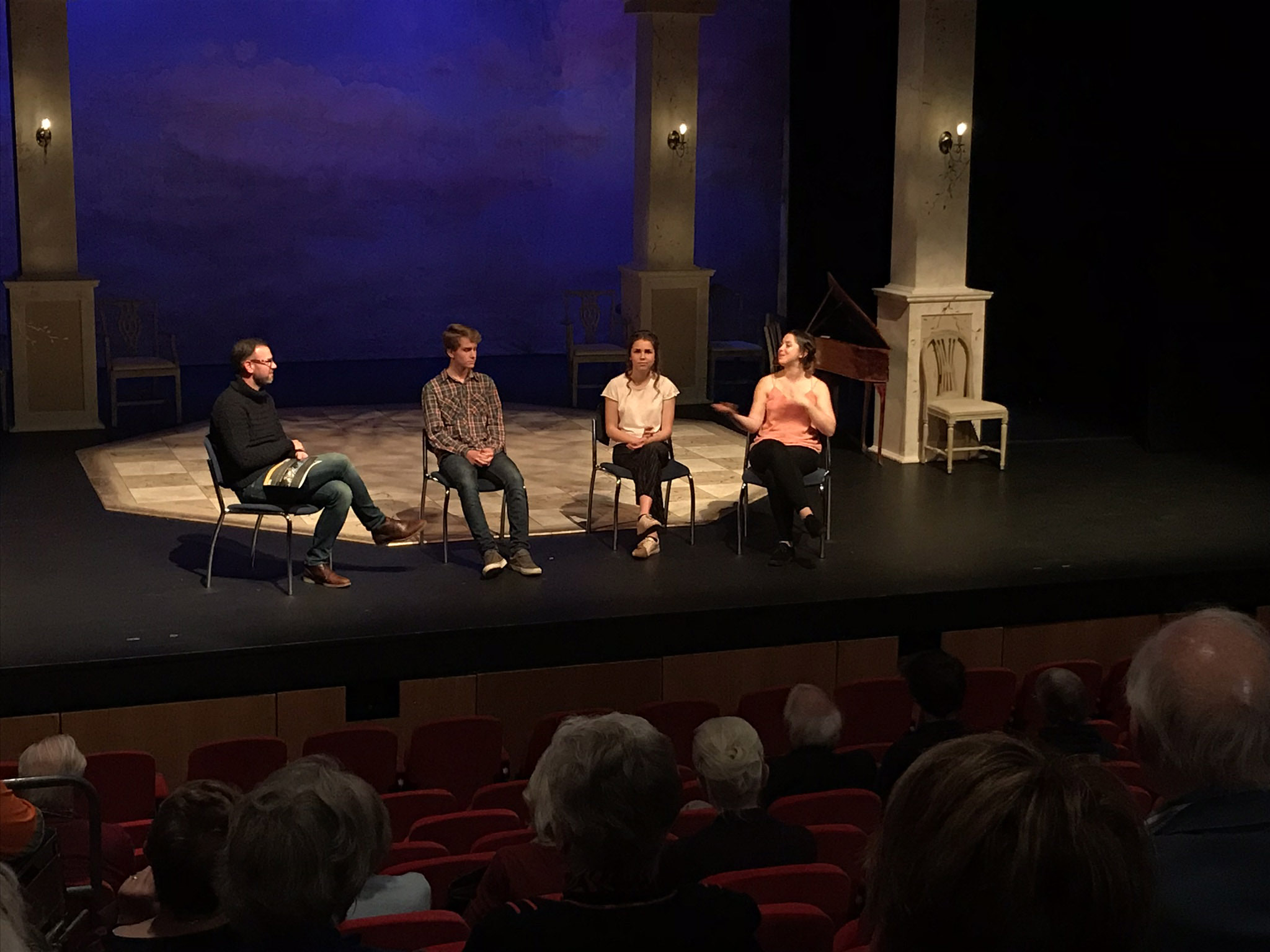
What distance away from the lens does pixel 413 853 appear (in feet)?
10.4

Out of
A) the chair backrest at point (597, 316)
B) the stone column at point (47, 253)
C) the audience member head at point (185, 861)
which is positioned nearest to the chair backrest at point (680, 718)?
the audience member head at point (185, 861)

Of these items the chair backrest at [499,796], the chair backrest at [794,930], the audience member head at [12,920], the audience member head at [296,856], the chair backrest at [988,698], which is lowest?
the chair backrest at [988,698]

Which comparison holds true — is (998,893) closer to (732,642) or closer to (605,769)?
(605,769)

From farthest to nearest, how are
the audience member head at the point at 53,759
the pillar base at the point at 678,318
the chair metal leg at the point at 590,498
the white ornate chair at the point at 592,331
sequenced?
1. the white ornate chair at the point at 592,331
2. the pillar base at the point at 678,318
3. the chair metal leg at the point at 590,498
4. the audience member head at the point at 53,759

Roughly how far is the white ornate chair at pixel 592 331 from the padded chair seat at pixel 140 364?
8.07ft

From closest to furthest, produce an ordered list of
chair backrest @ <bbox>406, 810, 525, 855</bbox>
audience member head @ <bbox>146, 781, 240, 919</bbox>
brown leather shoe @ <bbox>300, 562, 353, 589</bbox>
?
audience member head @ <bbox>146, 781, 240, 919</bbox>, chair backrest @ <bbox>406, 810, 525, 855</bbox>, brown leather shoe @ <bbox>300, 562, 353, 589</bbox>

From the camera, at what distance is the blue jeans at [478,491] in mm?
5930

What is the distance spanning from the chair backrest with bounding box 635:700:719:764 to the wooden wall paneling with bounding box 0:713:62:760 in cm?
182

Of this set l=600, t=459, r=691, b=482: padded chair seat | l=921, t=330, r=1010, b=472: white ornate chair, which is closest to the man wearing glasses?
l=600, t=459, r=691, b=482: padded chair seat

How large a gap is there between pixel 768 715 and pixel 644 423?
71.4 inches

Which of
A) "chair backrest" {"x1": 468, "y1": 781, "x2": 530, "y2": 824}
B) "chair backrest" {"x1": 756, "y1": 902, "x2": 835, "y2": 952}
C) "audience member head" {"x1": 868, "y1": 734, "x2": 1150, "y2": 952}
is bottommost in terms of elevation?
"chair backrest" {"x1": 468, "y1": 781, "x2": 530, "y2": 824}

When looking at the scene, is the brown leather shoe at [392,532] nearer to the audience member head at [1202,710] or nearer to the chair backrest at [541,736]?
the chair backrest at [541,736]

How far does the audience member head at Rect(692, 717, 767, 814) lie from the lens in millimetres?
2990

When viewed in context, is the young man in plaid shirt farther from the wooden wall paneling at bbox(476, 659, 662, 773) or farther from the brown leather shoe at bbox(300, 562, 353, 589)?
the wooden wall paneling at bbox(476, 659, 662, 773)
